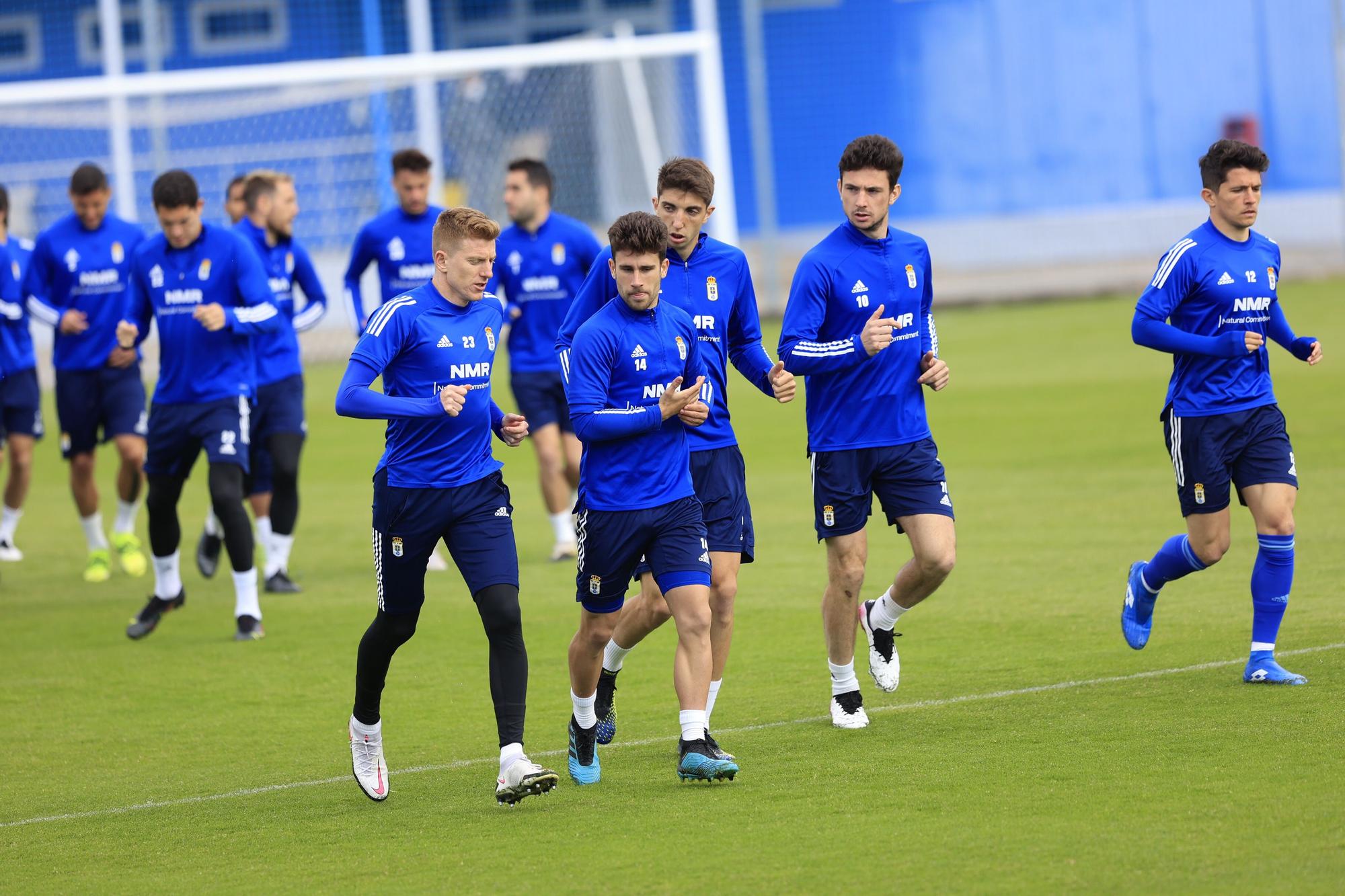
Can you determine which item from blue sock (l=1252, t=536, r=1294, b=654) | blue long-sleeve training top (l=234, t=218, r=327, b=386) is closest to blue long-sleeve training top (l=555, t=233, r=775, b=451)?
blue sock (l=1252, t=536, r=1294, b=654)

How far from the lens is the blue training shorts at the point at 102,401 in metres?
11.6

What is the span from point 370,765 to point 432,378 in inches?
56.6

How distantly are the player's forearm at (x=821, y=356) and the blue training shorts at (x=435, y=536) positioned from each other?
1348 mm

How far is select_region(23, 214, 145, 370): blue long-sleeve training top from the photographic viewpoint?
38.2 feet

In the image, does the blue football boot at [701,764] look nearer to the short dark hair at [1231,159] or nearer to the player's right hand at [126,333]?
the short dark hair at [1231,159]

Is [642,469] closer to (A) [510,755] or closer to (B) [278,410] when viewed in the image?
(A) [510,755]

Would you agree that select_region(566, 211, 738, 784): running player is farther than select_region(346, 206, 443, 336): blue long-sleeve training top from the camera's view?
No

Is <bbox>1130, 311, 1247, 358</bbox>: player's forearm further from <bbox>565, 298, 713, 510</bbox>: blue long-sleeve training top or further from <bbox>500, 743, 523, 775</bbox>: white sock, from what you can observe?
<bbox>500, 743, 523, 775</bbox>: white sock

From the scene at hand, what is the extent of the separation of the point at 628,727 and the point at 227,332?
3.73 meters

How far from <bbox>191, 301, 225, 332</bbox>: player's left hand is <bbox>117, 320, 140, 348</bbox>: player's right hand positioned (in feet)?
1.67

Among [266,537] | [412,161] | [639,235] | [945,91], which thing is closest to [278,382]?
[266,537]

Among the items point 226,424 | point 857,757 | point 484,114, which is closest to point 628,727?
point 857,757

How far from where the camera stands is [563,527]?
11.9 meters

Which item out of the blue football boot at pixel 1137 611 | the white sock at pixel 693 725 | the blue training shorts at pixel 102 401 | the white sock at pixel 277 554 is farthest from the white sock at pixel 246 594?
the blue football boot at pixel 1137 611
